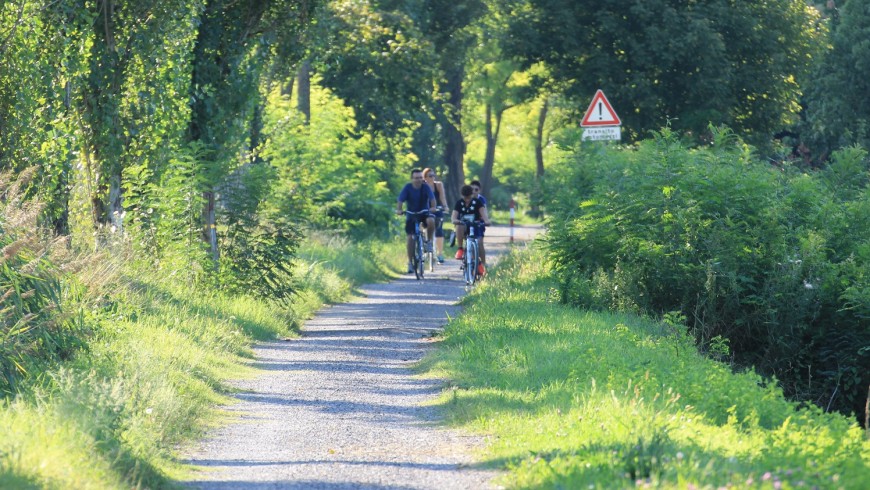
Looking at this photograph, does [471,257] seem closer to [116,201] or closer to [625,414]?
[116,201]

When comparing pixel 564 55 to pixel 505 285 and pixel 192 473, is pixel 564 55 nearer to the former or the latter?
pixel 505 285

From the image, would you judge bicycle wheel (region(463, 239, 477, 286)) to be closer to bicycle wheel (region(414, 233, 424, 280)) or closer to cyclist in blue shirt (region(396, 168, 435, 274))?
cyclist in blue shirt (region(396, 168, 435, 274))

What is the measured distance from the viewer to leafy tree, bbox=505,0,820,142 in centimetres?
3080

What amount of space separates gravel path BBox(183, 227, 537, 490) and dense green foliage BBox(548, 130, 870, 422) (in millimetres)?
2597

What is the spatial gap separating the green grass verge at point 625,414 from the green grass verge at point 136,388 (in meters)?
2.05

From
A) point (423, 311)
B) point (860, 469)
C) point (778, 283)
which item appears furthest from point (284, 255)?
point (860, 469)

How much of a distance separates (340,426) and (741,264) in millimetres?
7079

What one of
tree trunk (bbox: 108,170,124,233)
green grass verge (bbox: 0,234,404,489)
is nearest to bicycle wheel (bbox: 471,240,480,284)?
green grass verge (bbox: 0,234,404,489)

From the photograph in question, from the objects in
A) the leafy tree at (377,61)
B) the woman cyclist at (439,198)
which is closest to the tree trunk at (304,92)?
the leafy tree at (377,61)

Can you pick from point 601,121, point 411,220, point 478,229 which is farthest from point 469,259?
point 601,121

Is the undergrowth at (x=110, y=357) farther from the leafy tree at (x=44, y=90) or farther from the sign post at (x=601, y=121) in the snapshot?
the sign post at (x=601, y=121)

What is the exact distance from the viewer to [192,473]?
8352mm

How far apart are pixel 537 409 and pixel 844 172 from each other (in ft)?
34.3

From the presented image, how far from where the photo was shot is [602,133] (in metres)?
23.3
